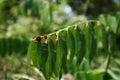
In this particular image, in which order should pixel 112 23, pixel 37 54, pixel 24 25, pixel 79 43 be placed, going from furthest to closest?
pixel 24 25 → pixel 112 23 → pixel 79 43 → pixel 37 54

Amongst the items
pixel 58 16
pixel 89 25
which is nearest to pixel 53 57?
pixel 89 25

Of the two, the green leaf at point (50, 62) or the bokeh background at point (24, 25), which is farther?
the bokeh background at point (24, 25)


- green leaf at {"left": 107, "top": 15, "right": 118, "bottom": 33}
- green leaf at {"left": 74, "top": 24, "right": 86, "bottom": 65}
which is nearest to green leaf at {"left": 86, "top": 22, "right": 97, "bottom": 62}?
green leaf at {"left": 74, "top": 24, "right": 86, "bottom": 65}

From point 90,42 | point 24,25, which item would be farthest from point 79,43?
point 24,25

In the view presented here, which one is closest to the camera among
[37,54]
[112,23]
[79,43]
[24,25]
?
[37,54]

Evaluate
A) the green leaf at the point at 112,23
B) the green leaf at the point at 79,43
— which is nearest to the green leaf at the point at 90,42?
the green leaf at the point at 79,43

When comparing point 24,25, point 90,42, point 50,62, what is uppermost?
point 24,25

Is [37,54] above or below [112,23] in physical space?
below

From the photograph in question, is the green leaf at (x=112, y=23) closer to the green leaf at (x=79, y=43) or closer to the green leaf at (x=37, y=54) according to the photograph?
the green leaf at (x=79, y=43)

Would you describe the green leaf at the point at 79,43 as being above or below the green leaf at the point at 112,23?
below

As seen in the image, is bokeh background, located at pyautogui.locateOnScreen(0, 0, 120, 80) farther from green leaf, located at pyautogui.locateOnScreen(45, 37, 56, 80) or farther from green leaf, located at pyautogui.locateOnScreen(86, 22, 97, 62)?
green leaf, located at pyautogui.locateOnScreen(45, 37, 56, 80)

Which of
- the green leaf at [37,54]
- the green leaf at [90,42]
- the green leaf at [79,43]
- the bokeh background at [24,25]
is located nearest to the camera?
the green leaf at [37,54]

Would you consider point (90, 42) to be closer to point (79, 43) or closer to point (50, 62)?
point (79, 43)
